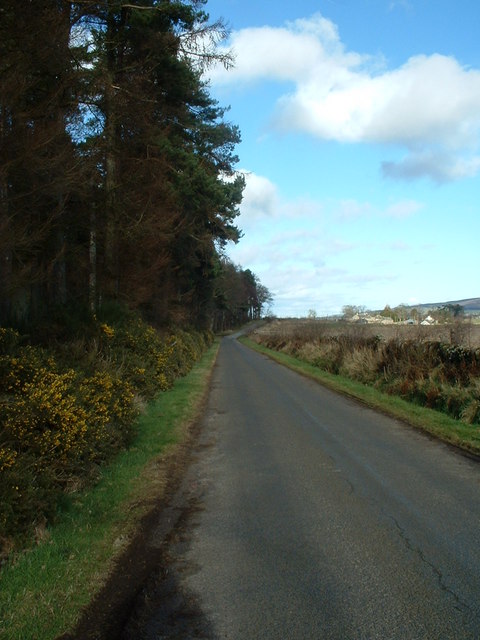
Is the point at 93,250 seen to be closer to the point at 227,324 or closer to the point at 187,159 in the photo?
the point at 187,159

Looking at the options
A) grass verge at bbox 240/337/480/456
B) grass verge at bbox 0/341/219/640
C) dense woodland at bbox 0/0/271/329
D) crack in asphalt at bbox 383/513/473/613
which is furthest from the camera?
grass verge at bbox 240/337/480/456

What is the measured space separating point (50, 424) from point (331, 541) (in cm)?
360

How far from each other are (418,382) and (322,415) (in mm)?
4190

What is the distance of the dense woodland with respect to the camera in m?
8.48

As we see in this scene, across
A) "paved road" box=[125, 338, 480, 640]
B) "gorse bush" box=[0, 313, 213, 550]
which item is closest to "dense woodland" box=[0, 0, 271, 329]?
"gorse bush" box=[0, 313, 213, 550]

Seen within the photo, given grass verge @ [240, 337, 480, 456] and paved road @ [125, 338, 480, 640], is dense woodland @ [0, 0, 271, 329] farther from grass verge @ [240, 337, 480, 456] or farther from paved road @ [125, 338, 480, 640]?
grass verge @ [240, 337, 480, 456]

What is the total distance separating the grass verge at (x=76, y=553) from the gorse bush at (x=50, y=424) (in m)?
0.26

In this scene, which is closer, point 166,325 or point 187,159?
point 187,159

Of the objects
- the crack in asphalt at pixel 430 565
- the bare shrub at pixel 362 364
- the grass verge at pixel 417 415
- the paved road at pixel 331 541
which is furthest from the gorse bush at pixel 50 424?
the bare shrub at pixel 362 364

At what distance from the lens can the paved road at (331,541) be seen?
3.86m

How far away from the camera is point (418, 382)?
16.3m

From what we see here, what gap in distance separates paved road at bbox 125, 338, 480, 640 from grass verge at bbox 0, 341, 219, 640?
0.60m

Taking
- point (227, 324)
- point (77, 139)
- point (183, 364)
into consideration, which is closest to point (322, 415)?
point (77, 139)

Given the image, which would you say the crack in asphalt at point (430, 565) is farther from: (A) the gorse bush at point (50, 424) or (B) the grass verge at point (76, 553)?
(A) the gorse bush at point (50, 424)
